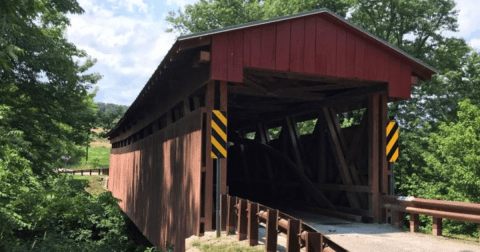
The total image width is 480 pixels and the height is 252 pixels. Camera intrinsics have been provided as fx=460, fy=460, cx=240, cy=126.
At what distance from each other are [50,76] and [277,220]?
33.4 ft

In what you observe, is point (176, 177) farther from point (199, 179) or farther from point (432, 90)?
point (432, 90)

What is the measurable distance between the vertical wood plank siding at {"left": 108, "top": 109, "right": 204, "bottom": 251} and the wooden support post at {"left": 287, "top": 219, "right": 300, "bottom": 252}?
2.86 metres

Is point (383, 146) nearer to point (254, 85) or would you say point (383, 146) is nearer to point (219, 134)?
point (254, 85)

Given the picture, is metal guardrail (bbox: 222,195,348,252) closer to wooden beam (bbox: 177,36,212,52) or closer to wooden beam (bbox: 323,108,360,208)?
wooden beam (bbox: 177,36,212,52)

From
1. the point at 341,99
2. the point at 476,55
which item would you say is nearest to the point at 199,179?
the point at 341,99

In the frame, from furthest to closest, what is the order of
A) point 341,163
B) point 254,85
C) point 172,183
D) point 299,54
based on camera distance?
1. point 341,163
2. point 254,85
3. point 172,183
4. point 299,54

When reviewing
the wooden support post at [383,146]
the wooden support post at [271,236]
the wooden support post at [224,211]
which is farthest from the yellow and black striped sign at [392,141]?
the wooden support post at [271,236]

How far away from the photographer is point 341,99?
10.4 m

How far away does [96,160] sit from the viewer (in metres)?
67.8

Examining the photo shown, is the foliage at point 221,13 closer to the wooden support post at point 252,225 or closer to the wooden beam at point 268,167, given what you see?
the wooden beam at point 268,167

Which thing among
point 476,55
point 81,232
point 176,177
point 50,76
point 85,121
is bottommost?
point 81,232

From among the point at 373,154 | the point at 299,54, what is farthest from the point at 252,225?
the point at 373,154

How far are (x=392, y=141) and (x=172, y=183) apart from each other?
4.70 m

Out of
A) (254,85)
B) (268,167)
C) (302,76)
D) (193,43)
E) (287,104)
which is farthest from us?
(268,167)
